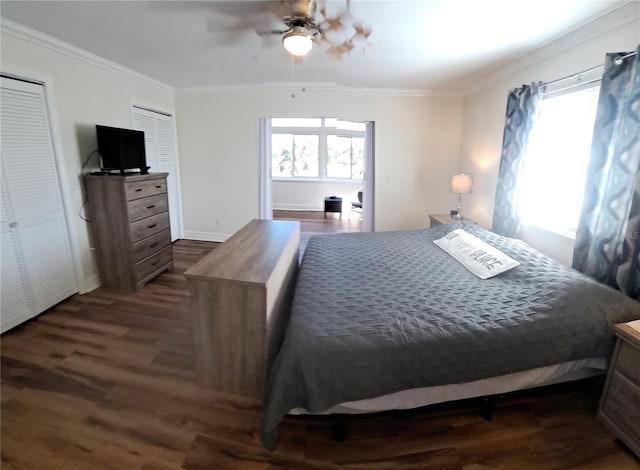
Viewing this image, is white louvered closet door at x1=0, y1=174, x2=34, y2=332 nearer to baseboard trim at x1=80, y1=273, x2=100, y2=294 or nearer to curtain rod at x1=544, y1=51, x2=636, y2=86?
baseboard trim at x1=80, y1=273, x2=100, y2=294

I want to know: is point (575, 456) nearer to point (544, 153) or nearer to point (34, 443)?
point (544, 153)

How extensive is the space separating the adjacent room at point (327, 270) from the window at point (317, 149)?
3.66 meters

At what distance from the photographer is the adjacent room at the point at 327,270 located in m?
1.46

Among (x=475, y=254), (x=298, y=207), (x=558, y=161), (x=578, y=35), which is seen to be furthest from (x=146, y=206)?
(x=298, y=207)

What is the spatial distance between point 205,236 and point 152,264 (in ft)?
5.52

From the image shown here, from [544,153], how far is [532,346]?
2146 mm

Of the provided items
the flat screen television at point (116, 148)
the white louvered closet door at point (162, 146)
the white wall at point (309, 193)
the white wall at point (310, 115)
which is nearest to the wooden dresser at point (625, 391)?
the white wall at point (310, 115)

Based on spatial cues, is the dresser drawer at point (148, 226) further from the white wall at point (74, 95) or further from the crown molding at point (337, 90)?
the crown molding at point (337, 90)

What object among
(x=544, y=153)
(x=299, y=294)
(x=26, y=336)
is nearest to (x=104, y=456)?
(x=299, y=294)

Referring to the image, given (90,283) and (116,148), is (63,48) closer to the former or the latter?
(116,148)

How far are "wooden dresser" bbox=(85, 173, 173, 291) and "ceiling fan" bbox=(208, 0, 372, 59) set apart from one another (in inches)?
67.5

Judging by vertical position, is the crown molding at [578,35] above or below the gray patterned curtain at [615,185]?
above

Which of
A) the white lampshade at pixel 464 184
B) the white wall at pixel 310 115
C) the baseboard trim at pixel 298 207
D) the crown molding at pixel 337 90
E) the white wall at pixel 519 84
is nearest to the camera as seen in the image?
the white wall at pixel 519 84

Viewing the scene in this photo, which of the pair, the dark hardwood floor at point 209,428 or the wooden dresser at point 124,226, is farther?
the wooden dresser at point 124,226
